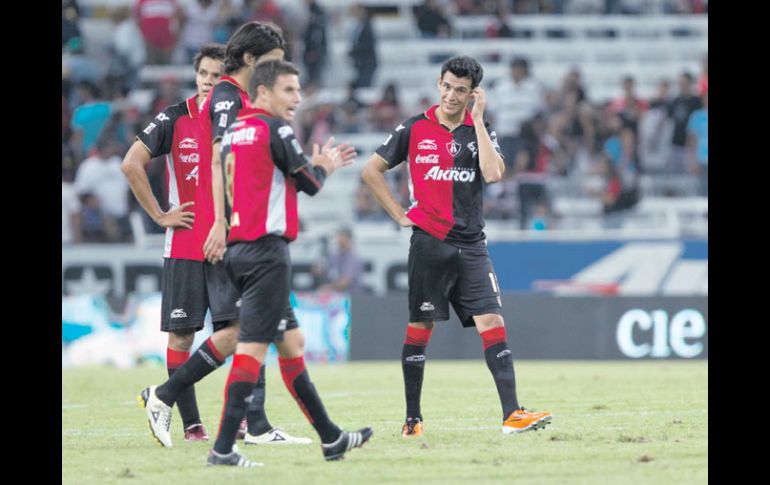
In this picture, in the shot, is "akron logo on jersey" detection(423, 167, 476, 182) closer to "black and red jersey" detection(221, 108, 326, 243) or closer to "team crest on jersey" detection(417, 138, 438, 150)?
"team crest on jersey" detection(417, 138, 438, 150)

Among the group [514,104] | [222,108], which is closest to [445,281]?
[222,108]

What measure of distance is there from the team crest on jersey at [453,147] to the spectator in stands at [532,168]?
10105mm

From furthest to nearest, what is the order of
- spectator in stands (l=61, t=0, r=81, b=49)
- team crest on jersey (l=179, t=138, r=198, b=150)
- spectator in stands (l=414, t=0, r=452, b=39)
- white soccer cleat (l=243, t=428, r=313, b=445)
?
spectator in stands (l=414, t=0, r=452, b=39) < spectator in stands (l=61, t=0, r=81, b=49) < team crest on jersey (l=179, t=138, r=198, b=150) < white soccer cleat (l=243, t=428, r=313, b=445)

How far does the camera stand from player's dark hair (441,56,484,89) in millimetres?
8961

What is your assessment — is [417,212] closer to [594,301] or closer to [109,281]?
[594,301]

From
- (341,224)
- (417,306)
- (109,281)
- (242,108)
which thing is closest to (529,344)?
(341,224)

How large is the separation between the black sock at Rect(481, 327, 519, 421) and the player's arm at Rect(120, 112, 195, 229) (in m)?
2.18

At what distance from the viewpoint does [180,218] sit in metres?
8.95

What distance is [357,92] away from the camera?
22969 mm

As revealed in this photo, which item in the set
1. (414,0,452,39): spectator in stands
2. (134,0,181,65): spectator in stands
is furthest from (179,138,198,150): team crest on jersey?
(414,0,452,39): spectator in stands

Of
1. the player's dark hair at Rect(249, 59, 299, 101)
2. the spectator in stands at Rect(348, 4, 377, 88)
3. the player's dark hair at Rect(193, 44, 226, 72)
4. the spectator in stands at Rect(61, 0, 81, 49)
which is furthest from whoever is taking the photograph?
the spectator in stands at Rect(348, 4, 377, 88)

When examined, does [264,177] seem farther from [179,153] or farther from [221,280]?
[179,153]

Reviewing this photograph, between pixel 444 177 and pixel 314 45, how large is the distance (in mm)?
14446

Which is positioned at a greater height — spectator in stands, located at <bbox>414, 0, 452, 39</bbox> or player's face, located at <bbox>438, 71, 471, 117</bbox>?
spectator in stands, located at <bbox>414, 0, 452, 39</bbox>
